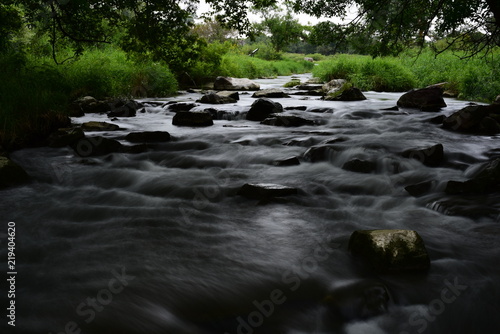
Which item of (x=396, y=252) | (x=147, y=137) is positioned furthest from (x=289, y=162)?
(x=396, y=252)

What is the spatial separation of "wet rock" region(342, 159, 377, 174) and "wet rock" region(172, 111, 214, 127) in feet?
13.3

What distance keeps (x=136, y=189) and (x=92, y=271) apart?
1977mm

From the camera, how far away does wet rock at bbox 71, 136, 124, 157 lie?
568 cm

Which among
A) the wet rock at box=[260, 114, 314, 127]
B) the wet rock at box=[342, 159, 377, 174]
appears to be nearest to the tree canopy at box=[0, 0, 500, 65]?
the wet rock at box=[260, 114, 314, 127]

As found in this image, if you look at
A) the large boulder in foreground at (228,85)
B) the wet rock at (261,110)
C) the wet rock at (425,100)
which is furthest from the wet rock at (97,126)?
the large boulder in foreground at (228,85)

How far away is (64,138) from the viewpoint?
19.7 feet

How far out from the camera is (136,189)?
4539 millimetres

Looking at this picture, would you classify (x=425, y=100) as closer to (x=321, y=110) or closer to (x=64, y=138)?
(x=321, y=110)

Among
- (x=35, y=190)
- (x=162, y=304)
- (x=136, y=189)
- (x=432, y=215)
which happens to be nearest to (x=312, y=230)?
(x=432, y=215)

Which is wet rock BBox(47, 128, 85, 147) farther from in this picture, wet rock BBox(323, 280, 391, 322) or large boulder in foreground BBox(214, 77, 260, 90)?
large boulder in foreground BBox(214, 77, 260, 90)

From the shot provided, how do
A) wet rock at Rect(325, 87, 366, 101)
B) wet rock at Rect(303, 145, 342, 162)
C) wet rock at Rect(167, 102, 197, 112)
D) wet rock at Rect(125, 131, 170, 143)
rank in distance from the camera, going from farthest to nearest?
wet rock at Rect(325, 87, 366, 101) < wet rock at Rect(167, 102, 197, 112) < wet rock at Rect(125, 131, 170, 143) < wet rock at Rect(303, 145, 342, 162)

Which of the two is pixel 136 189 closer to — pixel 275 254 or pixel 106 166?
pixel 106 166

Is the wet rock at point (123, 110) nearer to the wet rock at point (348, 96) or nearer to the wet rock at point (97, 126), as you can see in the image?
the wet rock at point (97, 126)

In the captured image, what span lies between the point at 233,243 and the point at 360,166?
2.62 meters
